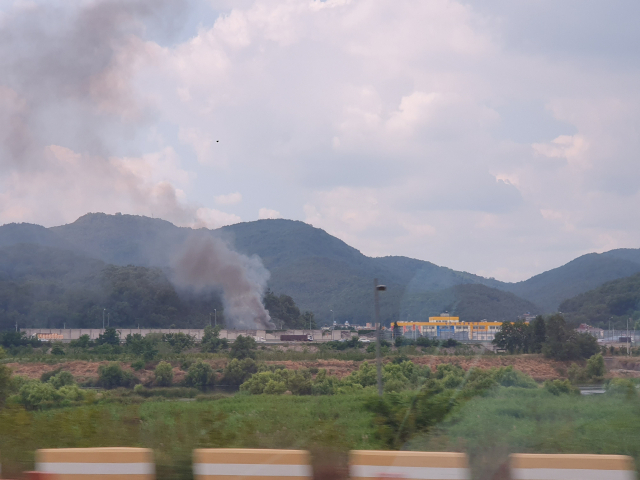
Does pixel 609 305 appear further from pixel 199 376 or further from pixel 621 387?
pixel 199 376

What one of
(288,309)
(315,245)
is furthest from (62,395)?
(315,245)

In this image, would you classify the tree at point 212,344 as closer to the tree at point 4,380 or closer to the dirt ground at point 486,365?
the dirt ground at point 486,365

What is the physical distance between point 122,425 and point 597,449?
17.1 feet

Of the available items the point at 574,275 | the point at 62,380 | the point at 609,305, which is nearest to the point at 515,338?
the point at 609,305

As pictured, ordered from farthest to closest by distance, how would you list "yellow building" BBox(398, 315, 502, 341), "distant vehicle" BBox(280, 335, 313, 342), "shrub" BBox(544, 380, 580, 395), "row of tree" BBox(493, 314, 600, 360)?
"distant vehicle" BBox(280, 335, 313, 342) → "yellow building" BBox(398, 315, 502, 341) → "row of tree" BBox(493, 314, 600, 360) → "shrub" BBox(544, 380, 580, 395)

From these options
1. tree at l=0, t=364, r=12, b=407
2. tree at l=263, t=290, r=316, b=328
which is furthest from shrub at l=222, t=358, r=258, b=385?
tree at l=263, t=290, r=316, b=328

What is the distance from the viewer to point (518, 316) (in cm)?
2366

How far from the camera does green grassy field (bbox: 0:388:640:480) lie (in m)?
5.97

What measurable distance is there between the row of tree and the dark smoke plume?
6249 centimetres

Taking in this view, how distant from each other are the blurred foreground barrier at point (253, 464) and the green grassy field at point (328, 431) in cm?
66

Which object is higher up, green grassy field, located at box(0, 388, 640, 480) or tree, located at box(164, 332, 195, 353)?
green grassy field, located at box(0, 388, 640, 480)

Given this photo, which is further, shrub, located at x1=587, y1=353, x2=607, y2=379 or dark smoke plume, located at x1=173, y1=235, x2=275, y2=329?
dark smoke plume, located at x1=173, y1=235, x2=275, y2=329

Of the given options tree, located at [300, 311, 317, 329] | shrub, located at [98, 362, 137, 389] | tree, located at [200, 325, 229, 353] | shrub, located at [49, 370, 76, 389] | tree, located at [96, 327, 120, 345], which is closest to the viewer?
shrub, located at [49, 370, 76, 389]

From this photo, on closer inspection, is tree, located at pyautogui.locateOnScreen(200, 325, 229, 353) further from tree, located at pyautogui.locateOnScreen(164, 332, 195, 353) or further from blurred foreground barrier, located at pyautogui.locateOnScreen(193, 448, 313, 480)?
blurred foreground barrier, located at pyautogui.locateOnScreen(193, 448, 313, 480)
